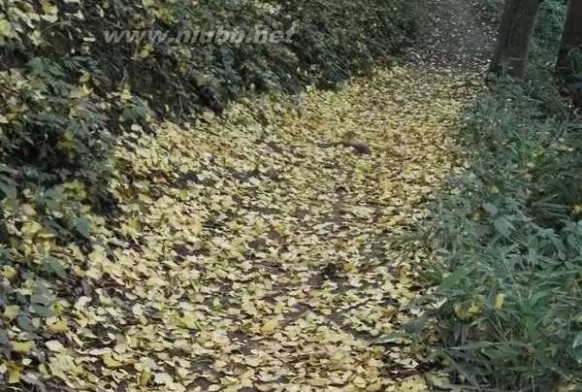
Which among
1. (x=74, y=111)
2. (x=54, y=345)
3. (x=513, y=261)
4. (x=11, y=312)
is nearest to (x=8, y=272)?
(x=11, y=312)

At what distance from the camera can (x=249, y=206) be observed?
6.86 m

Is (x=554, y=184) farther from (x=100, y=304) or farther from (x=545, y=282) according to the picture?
(x=100, y=304)

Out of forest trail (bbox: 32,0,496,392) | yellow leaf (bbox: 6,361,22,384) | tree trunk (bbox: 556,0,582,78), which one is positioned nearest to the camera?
yellow leaf (bbox: 6,361,22,384)

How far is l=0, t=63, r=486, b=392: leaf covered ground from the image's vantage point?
4.25 metres

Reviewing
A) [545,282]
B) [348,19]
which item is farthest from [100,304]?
[348,19]

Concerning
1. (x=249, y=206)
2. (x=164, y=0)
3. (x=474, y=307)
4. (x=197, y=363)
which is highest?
(x=164, y=0)

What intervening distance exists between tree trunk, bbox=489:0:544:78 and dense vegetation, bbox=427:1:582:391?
10.7ft

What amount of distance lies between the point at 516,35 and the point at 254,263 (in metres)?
8.20

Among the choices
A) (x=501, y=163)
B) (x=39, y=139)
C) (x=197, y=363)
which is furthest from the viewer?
(x=501, y=163)

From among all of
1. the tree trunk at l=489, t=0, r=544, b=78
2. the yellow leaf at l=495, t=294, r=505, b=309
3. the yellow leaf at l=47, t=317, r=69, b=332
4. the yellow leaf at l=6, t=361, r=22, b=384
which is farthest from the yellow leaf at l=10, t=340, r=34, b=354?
the tree trunk at l=489, t=0, r=544, b=78

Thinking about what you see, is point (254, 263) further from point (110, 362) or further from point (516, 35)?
point (516, 35)

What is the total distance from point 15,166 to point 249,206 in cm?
248

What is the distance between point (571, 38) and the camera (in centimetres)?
1202

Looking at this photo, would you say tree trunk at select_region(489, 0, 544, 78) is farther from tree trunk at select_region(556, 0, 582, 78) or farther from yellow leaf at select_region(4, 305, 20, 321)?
yellow leaf at select_region(4, 305, 20, 321)
